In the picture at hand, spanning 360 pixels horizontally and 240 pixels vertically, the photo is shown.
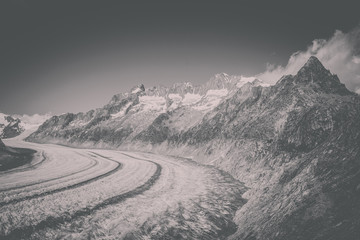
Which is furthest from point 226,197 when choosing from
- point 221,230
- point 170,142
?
point 170,142

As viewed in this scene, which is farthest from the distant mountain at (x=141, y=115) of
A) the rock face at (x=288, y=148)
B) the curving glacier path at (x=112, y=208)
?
the curving glacier path at (x=112, y=208)

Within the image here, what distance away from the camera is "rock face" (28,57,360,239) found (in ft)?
32.7

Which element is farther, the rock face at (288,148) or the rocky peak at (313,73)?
the rocky peak at (313,73)

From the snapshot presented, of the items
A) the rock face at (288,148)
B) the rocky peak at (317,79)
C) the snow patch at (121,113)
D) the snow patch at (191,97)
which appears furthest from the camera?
the snow patch at (191,97)

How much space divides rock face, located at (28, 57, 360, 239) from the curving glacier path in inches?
81.1

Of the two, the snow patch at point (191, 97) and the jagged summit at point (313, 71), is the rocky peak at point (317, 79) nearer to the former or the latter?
the jagged summit at point (313, 71)

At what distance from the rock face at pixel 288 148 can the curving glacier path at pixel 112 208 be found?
2.06m

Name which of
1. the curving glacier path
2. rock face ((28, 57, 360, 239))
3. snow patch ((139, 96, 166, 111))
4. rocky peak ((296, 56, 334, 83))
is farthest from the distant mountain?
the curving glacier path

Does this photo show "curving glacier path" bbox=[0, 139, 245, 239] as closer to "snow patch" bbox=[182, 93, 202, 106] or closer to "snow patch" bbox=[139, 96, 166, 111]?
"snow patch" bbox=[139, 96, 166, 111]

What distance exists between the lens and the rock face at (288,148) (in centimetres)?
995

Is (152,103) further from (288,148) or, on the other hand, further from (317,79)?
(288,148)

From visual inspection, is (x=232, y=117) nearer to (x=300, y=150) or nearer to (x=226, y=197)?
(x=300, y=150)

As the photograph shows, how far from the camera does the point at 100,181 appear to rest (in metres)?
21.0

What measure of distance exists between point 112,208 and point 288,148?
1967 cm
